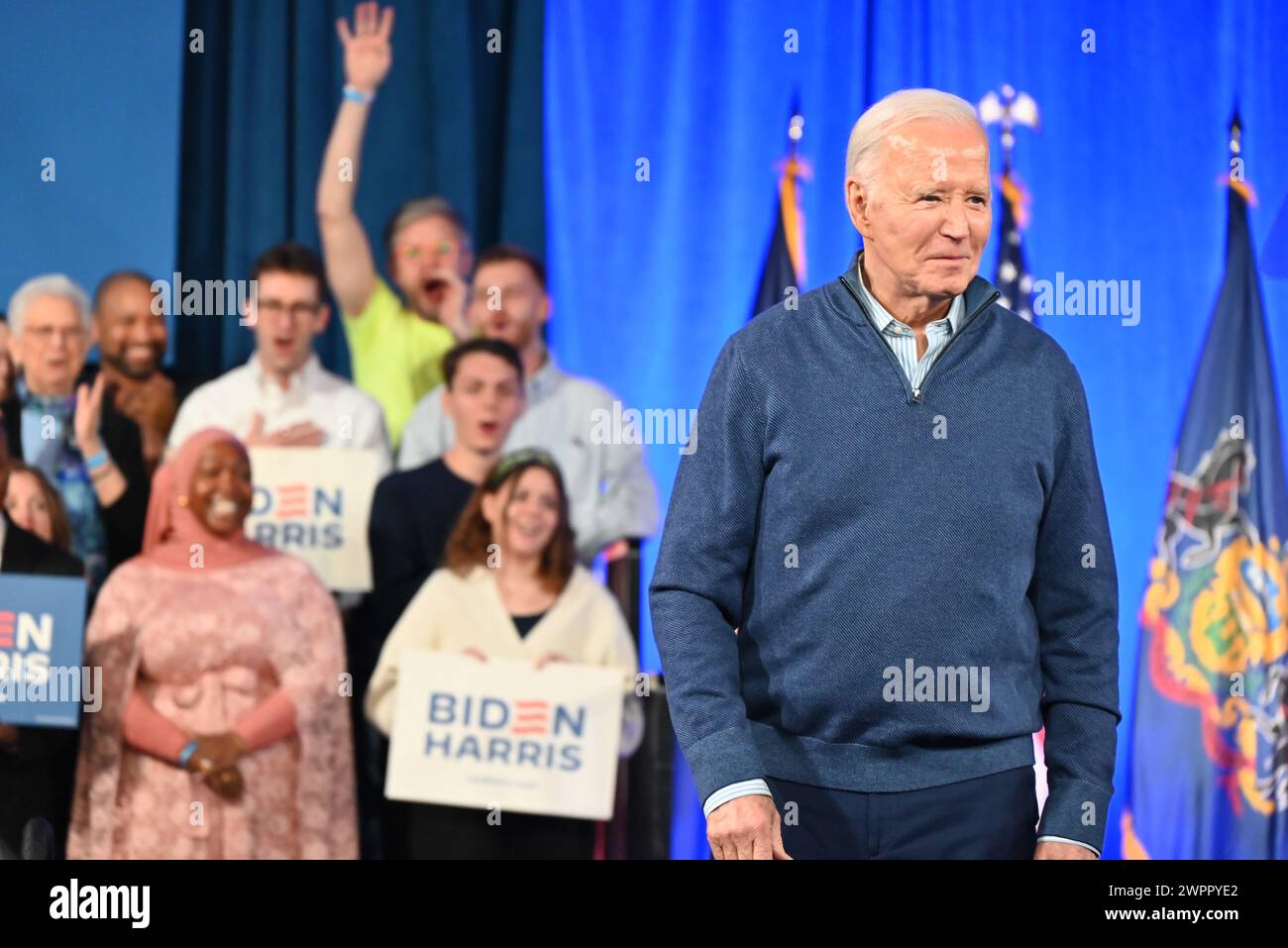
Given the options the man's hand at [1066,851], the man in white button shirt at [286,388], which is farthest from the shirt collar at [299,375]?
the man's hand at [1066,851]

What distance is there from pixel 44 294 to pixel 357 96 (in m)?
0.92

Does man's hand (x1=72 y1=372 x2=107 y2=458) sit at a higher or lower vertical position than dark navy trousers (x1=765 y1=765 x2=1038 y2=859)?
higher

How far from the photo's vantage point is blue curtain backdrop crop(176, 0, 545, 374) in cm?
333

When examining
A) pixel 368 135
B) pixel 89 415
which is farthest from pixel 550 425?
pixel 89 415

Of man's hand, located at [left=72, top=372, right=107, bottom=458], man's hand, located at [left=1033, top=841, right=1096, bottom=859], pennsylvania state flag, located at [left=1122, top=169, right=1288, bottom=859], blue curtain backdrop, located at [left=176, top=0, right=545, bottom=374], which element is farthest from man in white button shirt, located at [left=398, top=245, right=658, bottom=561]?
man's hand, located at [left=1033, top=841, right=1096, bottom=859]

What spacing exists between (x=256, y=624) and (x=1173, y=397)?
7.38 feet

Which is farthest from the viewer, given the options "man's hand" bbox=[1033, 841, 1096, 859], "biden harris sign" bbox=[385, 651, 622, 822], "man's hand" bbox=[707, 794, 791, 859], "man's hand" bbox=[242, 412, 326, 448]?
"man's hand" bbox=[242, 412, 326, 448]

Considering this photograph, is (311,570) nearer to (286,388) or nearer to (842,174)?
(286,388)

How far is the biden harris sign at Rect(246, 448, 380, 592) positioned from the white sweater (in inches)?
6.6

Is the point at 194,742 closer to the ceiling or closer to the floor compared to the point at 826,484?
closer to the floor

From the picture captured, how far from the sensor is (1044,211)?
10.8 ft

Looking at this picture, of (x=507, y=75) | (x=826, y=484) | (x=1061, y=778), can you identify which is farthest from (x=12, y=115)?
(x=1061, y=778)

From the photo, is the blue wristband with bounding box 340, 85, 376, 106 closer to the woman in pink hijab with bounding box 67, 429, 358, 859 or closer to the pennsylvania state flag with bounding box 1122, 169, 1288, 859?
the woman in pink hijab with bounding box 67, 429, 358, 859

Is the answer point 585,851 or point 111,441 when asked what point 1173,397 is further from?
point 111,441
